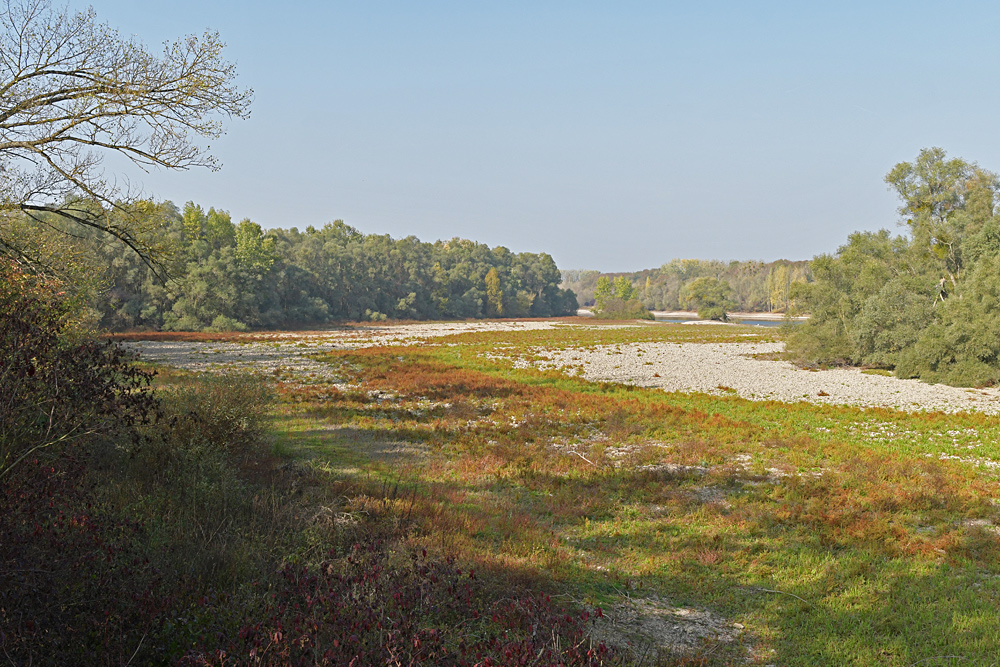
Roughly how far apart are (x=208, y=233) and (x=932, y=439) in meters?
68.8

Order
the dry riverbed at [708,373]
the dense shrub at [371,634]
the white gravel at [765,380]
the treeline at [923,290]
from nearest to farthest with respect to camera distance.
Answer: the dense shrub at [371,634] < the white gravel at [765,380] < the dry riverbed at [708,373] < the treeline at [923,290]

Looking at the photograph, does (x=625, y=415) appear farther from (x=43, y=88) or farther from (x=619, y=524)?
(x=43, y=88)

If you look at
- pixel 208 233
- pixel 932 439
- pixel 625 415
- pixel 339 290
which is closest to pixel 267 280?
pixel 208 233

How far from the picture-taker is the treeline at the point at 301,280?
49.7m

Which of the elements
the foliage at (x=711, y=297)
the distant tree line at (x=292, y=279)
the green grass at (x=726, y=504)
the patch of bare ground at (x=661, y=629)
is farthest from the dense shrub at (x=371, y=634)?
the foliage at (x=711, y=297)

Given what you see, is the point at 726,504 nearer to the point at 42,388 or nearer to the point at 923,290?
the point at 42,388

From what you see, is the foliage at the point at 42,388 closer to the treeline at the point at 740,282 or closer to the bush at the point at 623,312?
the bush at the point at 623,312

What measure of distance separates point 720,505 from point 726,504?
0.17 metres

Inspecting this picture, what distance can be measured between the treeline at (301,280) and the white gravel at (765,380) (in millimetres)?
18152

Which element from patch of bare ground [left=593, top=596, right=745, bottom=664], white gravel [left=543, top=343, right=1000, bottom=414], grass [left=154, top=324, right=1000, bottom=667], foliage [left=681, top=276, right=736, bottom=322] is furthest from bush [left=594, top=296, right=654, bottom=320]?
patch of bare ground [left=593, top=596, right=745, bottom=664]

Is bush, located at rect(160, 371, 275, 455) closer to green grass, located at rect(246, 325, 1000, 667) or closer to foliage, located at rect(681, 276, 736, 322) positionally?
green grass, located at rect(246, 325, 1000, 667)

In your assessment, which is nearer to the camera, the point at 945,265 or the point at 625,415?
the point at 625,415

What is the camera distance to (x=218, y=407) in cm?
874

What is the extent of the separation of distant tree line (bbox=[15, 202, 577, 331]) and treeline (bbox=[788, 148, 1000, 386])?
91.1 ft
